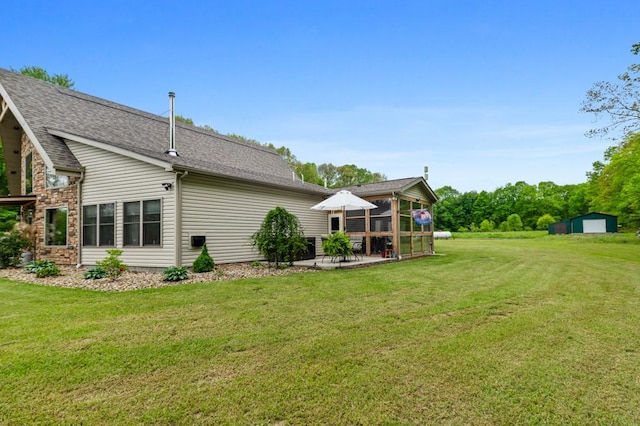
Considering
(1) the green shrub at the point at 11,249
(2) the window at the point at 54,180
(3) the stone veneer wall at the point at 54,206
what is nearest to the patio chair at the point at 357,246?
(3) the stone veneer wall at the point at 54,206

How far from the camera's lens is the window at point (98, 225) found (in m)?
9.86

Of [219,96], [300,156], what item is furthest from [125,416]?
[300,156]

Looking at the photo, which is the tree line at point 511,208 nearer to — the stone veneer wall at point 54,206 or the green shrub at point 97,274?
the stone veneer wall at point 54,206

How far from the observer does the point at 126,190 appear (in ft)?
31.0

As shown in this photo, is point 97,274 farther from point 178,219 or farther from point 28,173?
point 28,173

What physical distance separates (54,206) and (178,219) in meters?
5.62

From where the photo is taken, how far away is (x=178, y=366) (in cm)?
296

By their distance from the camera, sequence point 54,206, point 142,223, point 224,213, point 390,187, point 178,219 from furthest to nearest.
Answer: point 390,187
point 54,206
point 224,213
point 142,223
point 178,219

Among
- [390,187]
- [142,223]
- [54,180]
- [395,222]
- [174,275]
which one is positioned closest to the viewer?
[174,275]

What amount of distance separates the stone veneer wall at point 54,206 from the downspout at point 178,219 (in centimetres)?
415

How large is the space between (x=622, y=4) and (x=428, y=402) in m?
15.6

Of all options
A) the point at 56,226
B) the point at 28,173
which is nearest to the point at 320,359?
the point at 56,226

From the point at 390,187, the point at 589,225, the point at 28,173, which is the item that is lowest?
the point at 589,225

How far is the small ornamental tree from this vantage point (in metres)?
9.52
